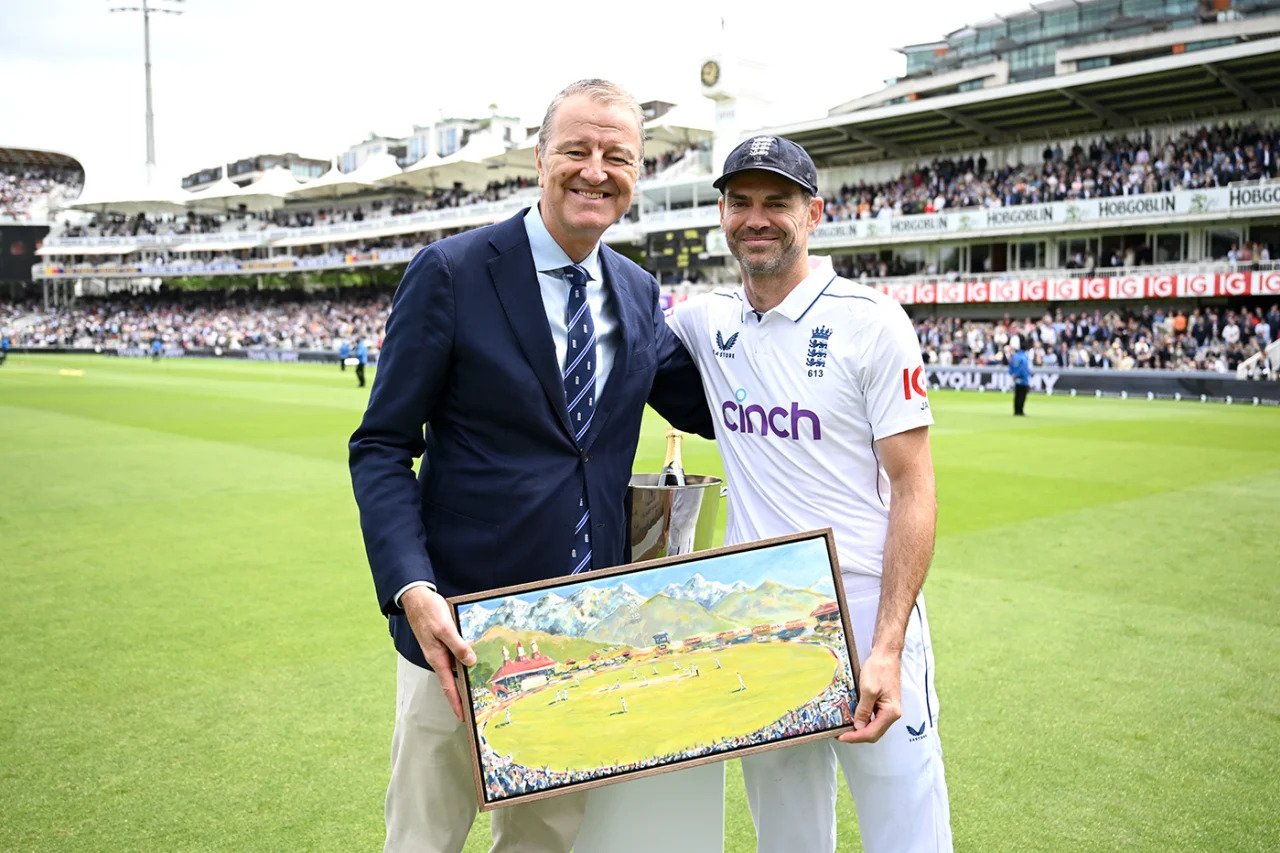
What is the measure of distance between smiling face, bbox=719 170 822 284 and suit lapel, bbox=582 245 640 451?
1.12 feet

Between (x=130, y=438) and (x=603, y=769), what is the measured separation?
57.5 ft

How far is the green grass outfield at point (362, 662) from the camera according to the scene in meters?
4.16

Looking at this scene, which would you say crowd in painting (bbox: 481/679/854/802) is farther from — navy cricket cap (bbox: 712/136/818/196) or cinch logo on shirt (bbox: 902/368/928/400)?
navy cricket cap (bbox: 712/136/818/196)

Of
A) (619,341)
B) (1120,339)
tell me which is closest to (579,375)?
(619,341)

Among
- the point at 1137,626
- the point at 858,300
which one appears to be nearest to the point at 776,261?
the point at 858,300

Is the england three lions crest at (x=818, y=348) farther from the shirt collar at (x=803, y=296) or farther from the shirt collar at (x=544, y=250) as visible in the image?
the shirt collar at (x=544, y=250)

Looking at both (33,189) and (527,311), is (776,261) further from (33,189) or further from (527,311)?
(33,189)

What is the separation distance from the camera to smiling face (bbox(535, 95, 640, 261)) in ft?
8.34

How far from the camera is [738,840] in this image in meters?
4.07

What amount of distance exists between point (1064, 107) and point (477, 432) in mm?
41831

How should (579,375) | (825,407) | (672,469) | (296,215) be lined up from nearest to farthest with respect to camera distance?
(579,375) → (825,407) → (672,469) → (296,215)

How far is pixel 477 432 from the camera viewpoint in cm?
263

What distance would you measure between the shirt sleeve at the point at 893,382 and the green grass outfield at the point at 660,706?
2.14 feet

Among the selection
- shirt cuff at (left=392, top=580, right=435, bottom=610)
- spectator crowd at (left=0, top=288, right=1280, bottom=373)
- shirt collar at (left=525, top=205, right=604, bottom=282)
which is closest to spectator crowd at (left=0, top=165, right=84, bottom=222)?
spectator crowd at (left=0, top=288, right=1280, bottom=373)
